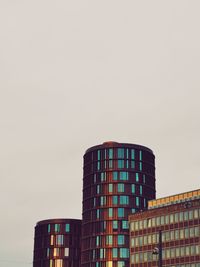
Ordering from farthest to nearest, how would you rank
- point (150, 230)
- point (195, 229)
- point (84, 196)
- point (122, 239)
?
point (84, 196), point (122, 239), point (150, 230), point (195, 229)

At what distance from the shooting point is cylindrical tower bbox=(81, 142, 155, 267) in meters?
175

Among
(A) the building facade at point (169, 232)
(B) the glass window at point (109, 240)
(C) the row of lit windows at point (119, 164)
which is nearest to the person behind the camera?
(A) the building facade at point (169, 232)

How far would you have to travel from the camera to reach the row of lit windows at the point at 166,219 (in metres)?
127

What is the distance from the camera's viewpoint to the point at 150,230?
452ft

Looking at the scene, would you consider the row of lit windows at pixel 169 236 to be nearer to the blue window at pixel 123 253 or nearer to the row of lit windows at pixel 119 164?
the blue window at pixel 123 253

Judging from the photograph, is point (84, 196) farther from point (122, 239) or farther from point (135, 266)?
point (135, 266)

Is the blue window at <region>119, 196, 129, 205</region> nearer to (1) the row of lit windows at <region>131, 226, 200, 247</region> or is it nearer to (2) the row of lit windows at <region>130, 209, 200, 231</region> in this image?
(2) the row of lit windows at <region>130, 209, 200, 231</region>

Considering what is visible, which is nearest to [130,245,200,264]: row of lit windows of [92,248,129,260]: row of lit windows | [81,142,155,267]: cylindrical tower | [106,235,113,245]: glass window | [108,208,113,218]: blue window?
[92,248,129,260]: row of lit windows

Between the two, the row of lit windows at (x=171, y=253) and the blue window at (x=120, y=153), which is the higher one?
the blue window at (x=120, y=153)

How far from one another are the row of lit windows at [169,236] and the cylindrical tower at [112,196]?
104 feet

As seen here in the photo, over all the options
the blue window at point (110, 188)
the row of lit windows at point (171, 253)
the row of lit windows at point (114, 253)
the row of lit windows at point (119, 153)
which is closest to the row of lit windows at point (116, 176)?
the blue window at point (110, 188)

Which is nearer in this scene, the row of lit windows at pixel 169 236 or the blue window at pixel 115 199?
the row of lit windows at pixel 169 236

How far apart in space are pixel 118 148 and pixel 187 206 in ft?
193

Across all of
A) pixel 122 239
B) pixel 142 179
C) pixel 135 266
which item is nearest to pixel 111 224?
pixel 122 239
